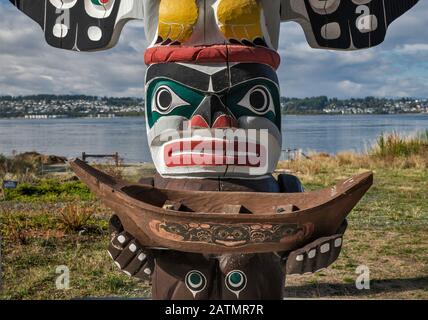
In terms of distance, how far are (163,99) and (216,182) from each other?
0.52 m

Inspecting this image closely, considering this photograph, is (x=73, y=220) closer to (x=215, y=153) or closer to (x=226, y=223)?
(x=215, y=153)

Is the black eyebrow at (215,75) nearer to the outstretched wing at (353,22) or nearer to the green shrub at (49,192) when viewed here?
the outstretched wing at (353,22)

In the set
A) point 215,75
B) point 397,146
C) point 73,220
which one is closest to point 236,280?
point 215,75

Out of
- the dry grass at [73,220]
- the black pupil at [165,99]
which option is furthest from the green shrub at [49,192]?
the black pupil at [165,99]

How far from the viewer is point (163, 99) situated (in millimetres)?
2787

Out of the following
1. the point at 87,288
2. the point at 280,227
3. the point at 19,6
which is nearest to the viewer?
the point at 280,227

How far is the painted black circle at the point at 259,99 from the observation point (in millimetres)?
2756

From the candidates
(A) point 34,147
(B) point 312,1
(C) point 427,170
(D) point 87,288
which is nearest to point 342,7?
(B) point 312,1

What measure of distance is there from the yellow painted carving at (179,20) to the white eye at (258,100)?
438 millimetres

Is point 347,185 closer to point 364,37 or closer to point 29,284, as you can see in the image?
point 364,37

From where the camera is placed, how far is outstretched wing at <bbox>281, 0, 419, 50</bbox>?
3.42 meters
